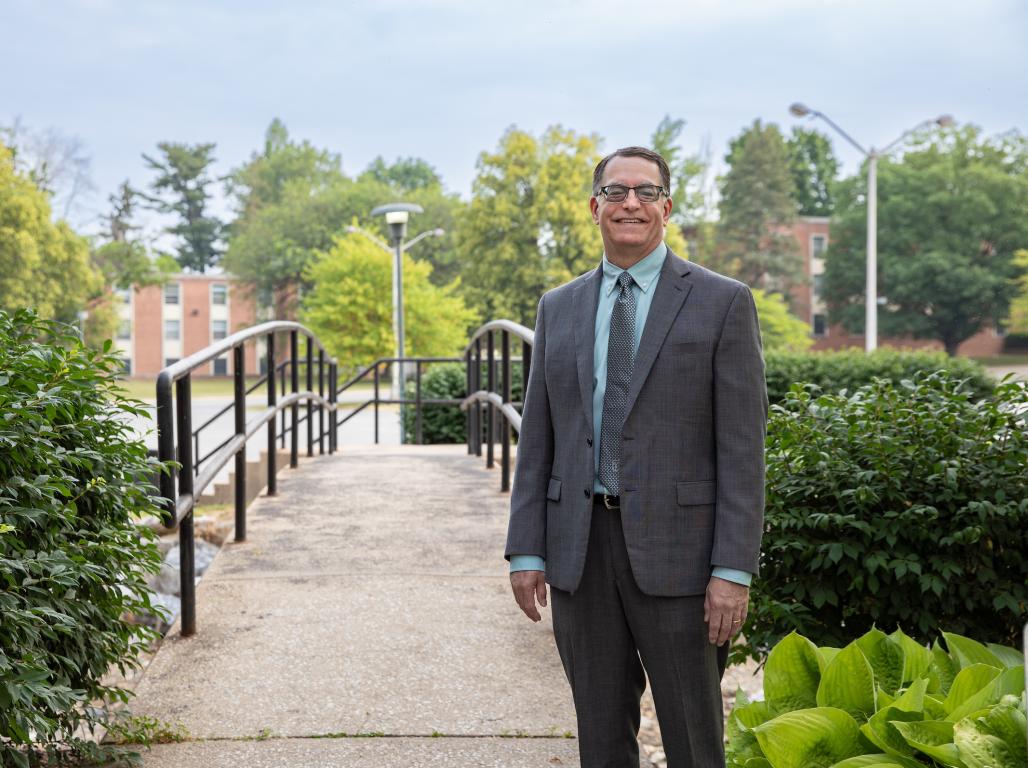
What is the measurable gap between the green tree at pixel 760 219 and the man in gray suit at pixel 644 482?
171ft

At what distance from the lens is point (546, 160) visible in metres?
36.9

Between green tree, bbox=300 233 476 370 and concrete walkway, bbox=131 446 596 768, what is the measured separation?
28835 mm

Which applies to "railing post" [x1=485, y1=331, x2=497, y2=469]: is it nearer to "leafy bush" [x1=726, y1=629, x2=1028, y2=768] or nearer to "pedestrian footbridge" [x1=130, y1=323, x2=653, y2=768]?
"pedestrian footbridge" [x1=130, y1=323, x2=653, y2=768]

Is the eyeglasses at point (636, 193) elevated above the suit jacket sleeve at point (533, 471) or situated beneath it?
elevated above

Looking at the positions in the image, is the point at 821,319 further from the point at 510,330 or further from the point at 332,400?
the point at 510,330

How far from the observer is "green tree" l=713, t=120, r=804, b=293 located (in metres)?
53.8

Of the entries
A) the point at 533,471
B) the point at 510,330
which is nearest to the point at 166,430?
the point at 533,471

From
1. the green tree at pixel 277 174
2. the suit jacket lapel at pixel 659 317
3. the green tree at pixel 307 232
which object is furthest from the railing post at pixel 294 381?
the green tree at pixel 277 174

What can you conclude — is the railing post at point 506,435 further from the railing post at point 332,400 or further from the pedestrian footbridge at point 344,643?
the railing post at point 332,400

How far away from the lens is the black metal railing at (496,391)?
5.52 metres

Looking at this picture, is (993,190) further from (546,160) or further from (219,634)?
(219,634)

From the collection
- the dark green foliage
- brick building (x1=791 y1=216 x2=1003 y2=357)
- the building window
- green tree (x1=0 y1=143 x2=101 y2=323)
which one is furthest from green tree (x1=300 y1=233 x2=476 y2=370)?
the building window

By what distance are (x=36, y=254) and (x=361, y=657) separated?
31.7 meters

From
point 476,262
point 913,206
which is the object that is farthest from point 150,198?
point 913,206
